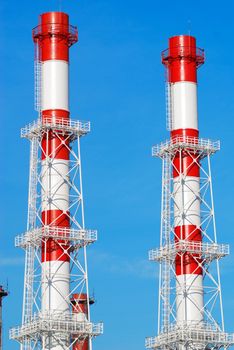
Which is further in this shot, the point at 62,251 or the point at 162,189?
the point at 162,189

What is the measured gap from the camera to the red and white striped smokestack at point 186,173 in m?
118

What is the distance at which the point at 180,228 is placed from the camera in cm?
11975

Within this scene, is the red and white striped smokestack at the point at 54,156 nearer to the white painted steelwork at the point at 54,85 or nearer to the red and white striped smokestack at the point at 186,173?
the white painted steelwork at the point at 54,85

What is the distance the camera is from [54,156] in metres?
115

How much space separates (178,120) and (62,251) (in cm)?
1797

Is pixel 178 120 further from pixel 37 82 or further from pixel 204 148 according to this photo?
pixel 37 82

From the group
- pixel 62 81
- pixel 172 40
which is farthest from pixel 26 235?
pixel 172 40

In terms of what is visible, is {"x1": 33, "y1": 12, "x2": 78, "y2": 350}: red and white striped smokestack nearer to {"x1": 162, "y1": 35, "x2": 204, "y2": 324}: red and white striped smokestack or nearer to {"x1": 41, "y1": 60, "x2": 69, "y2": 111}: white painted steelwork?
{"x1": 41, "y1": 60, "x2": 69, "y2": 111}: white painted steelwork

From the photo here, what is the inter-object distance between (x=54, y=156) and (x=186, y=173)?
1276 cm

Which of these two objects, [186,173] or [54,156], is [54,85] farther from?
[186,173]

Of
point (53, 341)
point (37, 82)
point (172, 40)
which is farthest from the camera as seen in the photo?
point (172, 40)

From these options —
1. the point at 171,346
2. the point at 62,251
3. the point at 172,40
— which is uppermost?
the point at 172,40

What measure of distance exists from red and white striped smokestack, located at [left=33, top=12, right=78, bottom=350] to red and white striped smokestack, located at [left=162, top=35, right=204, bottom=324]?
35.2 feet

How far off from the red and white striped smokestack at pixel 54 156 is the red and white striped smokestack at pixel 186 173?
35.2ft
